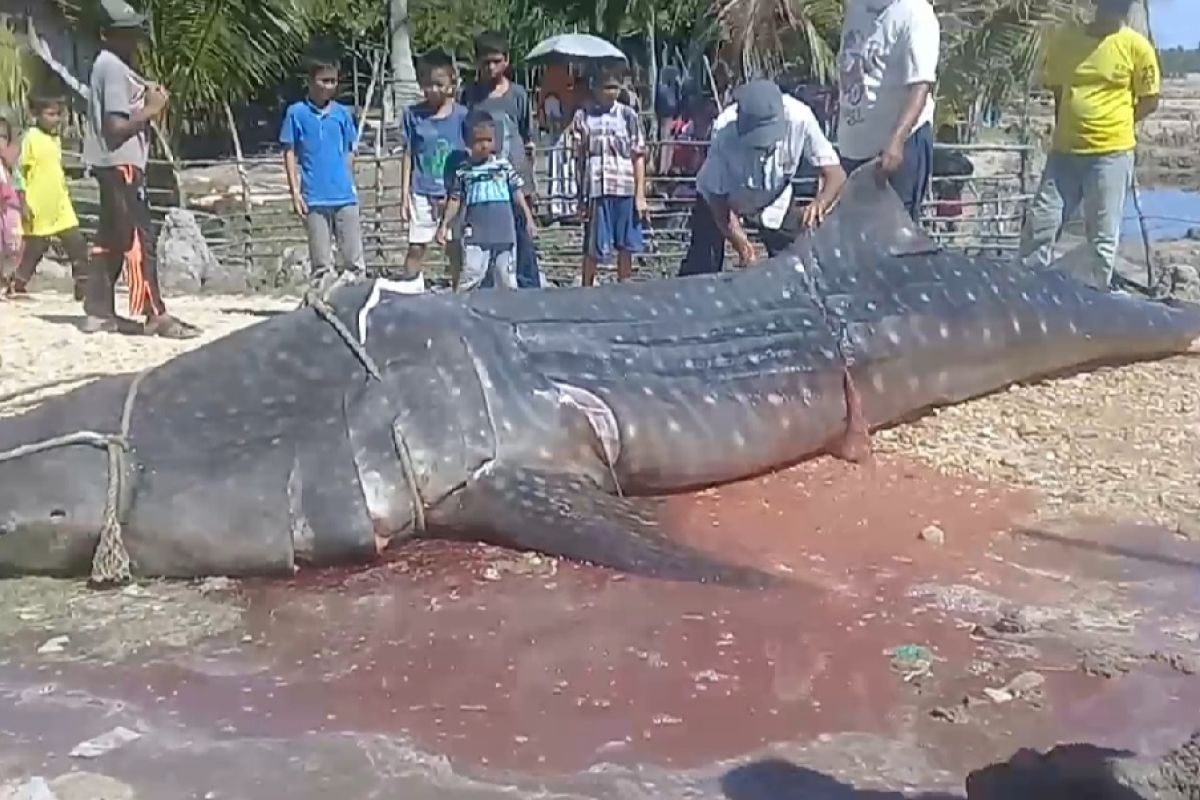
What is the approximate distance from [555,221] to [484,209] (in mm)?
7641

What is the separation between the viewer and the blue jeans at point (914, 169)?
27.7 feet

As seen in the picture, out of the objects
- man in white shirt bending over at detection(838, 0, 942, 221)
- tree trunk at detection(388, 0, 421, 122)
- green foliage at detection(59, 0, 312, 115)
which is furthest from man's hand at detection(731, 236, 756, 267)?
tree trunk at detection(388, 0, 421, 122)

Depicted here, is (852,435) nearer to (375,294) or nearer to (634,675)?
(375,294)

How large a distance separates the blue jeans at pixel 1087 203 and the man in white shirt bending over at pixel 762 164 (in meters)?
1.50

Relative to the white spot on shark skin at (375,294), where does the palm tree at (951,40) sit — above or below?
above

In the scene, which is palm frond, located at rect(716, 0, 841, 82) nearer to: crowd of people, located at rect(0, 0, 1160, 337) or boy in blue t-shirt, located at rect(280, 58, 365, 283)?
crowd of people, located at rect(0, 0, 1160, 337)

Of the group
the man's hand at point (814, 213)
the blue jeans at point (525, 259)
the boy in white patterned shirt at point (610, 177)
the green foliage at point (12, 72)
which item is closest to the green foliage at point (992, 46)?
the boy in white patterned shirt at point (610, 177)

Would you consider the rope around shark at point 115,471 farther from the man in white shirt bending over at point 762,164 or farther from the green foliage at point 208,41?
the green foliage at point 208,41

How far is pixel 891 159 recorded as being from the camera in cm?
798

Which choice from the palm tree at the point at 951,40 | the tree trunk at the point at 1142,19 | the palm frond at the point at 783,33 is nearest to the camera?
the tree trunk at the point at 1142,19

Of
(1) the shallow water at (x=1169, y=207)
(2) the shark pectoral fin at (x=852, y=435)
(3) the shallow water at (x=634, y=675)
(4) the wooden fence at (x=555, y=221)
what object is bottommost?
(1) the shallow water at (x=1169, y=207)

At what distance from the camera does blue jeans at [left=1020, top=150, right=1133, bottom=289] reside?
31.1 ft

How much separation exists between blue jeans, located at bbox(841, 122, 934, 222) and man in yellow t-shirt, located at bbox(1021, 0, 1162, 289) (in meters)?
1.32

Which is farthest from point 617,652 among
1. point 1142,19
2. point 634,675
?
point 1142,19
